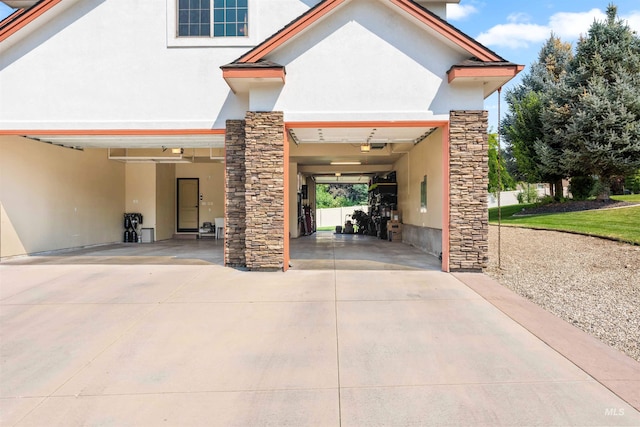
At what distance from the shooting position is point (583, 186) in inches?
720

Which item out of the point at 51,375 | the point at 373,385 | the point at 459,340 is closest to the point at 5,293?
the point at 51,375

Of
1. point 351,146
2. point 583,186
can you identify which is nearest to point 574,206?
point 583,186

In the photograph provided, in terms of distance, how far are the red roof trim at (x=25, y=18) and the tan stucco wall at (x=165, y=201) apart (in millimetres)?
7297

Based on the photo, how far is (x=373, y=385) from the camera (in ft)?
11.6

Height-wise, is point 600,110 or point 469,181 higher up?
point 600,110

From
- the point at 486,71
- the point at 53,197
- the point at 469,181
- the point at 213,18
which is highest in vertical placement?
the point at 213,18

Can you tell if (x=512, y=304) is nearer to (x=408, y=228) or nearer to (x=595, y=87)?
(x=408, y=228)

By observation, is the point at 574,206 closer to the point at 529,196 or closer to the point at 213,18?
the point at 529,196

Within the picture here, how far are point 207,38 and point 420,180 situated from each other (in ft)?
24.2

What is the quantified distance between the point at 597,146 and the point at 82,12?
17.3 m

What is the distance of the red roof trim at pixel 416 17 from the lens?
7.84 metres

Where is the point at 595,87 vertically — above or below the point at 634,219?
above

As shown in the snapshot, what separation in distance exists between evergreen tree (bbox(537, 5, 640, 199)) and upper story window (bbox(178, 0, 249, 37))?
13.5 meters

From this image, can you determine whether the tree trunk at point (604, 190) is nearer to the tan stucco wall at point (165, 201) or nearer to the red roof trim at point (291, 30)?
the red roof trim at point (291, 30)
